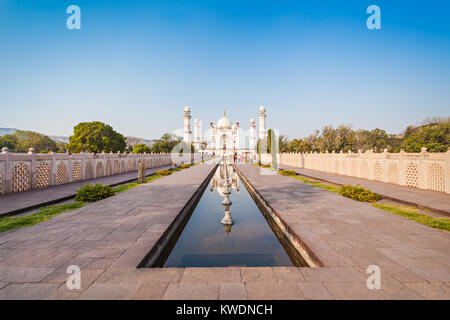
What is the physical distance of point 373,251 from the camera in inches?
127

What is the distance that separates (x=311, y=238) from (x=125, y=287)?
2.77m

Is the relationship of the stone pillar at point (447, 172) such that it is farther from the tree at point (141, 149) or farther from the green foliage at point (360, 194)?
the tree at point (141, 149)

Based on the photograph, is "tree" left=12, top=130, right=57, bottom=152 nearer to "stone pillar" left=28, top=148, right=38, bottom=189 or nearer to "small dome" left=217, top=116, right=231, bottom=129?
"small dome" left=217, top=116, right=231, bottom=129

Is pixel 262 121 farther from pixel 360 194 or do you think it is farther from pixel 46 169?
pixel 360 194

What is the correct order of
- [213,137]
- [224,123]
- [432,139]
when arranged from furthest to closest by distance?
[213,137]
[224,123]
[432,139]

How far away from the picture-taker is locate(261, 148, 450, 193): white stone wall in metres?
8.48

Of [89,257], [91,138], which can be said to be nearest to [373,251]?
[89,257]

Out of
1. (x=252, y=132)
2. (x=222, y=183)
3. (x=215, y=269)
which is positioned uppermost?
(x=252, y=132)

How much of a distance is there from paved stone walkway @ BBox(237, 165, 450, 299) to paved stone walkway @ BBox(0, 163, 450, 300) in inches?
0.4

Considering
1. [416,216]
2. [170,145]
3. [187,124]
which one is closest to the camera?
[416,216]

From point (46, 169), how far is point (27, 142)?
62.6m

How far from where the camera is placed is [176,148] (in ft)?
201

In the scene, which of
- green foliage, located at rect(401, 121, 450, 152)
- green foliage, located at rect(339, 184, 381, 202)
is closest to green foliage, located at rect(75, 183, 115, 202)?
green foliage, located at rect(339, 184, 381, 202)
